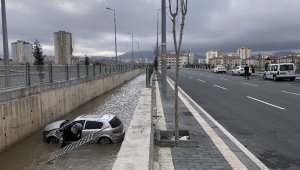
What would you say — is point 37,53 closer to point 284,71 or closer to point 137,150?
point 284,71

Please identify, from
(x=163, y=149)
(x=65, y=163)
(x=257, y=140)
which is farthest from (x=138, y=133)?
(x=65, y=163)

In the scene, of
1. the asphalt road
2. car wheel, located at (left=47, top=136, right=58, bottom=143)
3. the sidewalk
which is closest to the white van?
the asphalt road

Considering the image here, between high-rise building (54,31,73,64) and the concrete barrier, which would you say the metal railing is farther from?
high-rise building (54,31,73,64)

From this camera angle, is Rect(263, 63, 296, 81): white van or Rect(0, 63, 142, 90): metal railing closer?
Rect(0, 63, 142, 90): metal railing

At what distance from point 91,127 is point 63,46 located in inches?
2904

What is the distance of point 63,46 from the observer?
84.6 meters

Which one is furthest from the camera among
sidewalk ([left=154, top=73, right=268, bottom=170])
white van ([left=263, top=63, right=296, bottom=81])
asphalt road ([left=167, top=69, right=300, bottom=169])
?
white van ([left=263, top=63, right=296, bottom=81])

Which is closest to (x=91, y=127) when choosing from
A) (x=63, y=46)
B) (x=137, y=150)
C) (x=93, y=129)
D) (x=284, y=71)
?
(x=93, y=129)

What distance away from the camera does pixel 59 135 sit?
46.6 ft

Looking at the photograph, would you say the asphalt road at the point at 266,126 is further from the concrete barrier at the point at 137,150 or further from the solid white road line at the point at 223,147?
the concrete barrier at the point at 137,150

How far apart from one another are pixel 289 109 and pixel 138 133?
9.08m

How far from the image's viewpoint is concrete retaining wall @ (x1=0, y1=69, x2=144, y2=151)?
1338 centimetres

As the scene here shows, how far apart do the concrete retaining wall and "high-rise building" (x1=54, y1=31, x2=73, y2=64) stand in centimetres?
5485

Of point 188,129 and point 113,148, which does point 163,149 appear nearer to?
point 188,129
